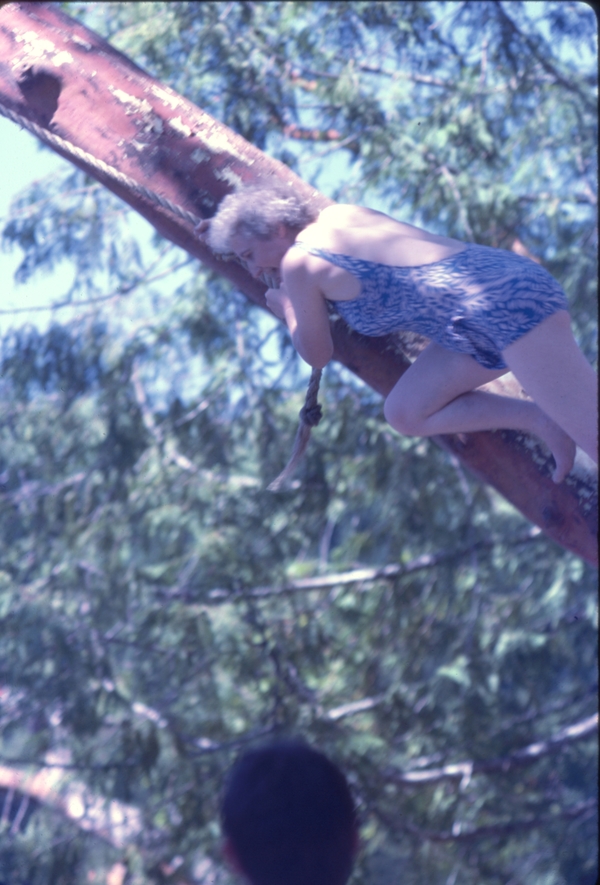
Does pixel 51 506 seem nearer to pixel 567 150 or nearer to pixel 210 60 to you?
pixel 210 60

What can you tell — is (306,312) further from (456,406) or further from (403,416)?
(456,406)

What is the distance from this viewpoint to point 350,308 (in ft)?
7.79

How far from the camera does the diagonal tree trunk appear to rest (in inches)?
106

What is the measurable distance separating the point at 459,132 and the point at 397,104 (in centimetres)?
53

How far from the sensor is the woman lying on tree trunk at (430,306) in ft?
6.81

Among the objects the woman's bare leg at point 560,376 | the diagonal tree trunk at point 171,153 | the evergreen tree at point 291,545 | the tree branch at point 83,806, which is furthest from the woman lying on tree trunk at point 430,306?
the tree branch at point 83,806

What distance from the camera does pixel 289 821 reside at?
1.16 meters

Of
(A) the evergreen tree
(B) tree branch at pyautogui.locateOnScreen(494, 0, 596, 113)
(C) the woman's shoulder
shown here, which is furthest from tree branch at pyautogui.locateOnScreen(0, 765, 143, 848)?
(B) tree branch at pyautogui.locateOnScreen(494, 0, 596, 113)

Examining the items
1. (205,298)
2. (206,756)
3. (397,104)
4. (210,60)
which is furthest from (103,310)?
(206,756)

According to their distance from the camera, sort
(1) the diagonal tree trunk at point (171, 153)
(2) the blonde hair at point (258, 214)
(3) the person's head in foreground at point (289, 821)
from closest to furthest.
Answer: (3) the person's head in foreground at point (289, 821)
(2) the blonde hair at point (258, 214)
(1) the diagonal tree trunk at point (171, 153)

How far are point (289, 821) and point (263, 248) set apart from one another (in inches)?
66.3

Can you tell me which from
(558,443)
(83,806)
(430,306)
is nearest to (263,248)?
(430,306)

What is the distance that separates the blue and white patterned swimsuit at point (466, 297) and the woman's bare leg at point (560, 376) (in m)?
0.04

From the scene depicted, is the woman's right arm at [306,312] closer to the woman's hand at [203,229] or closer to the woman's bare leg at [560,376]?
the woman's hand at [203,229]
